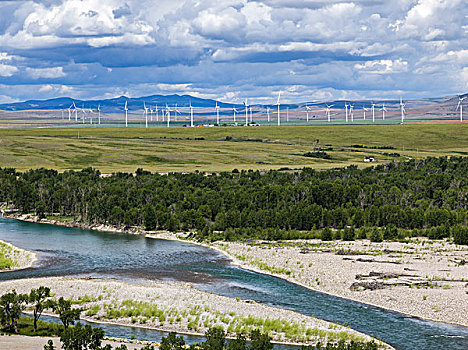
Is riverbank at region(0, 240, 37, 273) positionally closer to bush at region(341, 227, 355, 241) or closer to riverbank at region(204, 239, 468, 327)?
riverbank at region(204, 239, 468, 327)

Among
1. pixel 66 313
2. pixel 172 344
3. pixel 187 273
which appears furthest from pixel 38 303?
pixel 187 273

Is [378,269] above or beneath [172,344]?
beneath

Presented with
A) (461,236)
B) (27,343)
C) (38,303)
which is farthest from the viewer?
(461,236)

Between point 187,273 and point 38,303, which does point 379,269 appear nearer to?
point 187,273

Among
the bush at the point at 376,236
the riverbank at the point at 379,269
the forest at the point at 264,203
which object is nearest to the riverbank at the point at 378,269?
the riverbank at the point at 379,269

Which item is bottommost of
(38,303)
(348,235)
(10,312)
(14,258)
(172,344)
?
(348,235)
